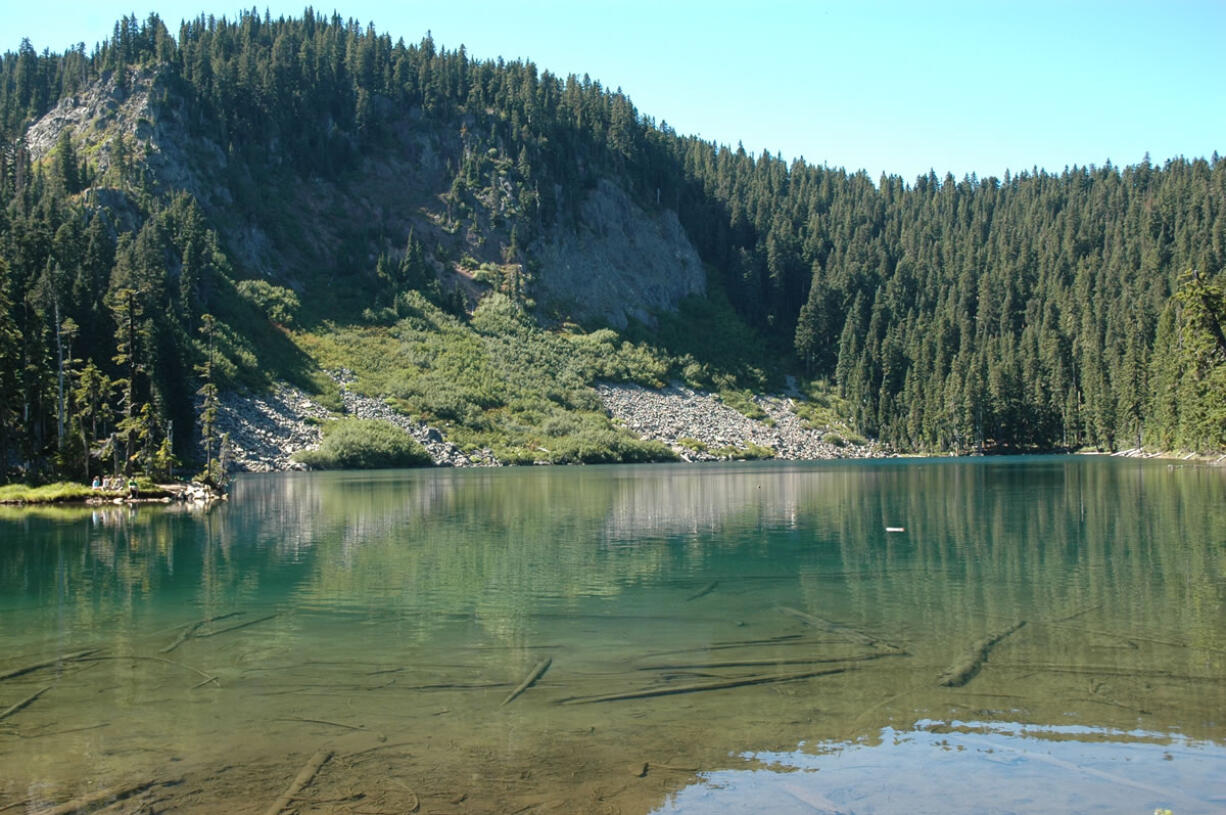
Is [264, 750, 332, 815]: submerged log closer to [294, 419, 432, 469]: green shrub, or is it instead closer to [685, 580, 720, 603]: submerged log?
[685, 580, 720, 603]: submerged log

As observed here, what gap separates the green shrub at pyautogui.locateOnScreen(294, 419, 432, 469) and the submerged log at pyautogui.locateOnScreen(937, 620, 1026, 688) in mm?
107346

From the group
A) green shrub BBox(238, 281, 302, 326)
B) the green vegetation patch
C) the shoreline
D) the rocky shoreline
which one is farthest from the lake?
green shrub BBox(238, 281, 302, 326)

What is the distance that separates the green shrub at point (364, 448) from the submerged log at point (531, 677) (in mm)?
105362

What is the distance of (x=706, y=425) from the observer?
159500 mm

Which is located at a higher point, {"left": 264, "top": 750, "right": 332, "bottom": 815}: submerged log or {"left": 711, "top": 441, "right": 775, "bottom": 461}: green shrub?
{"left": 711, "top": 441, "right": 775, "bottom": 461}: green shrub

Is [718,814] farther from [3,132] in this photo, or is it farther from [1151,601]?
[3,132]

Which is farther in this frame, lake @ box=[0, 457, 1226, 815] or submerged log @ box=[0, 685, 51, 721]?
submerged log @ box=[0, 685, 51, 721]

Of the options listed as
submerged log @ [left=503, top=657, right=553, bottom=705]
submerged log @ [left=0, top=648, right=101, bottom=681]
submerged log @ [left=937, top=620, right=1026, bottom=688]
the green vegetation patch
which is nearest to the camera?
submerged log @ [left=503, top=657, right=553, bottom=705]

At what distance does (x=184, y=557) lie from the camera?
37.2 metres

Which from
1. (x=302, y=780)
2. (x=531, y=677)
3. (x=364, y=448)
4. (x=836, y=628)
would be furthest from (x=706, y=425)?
(x=302, y=780)

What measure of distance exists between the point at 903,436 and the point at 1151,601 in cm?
15237

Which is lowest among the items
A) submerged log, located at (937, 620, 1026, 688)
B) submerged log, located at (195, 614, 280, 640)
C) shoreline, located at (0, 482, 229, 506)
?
submerged log, located at (937, 620, 1026, 688)

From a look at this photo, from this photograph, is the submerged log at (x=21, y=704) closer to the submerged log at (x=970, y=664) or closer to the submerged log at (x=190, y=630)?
the submerged log at (x=190, y=630)

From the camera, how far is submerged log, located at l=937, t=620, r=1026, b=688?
56.6 feet
